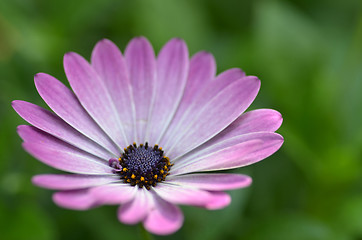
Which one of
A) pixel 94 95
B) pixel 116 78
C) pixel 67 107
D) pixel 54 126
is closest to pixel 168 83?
pixel 116 78

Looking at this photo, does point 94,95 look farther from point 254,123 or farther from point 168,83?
point 254,123

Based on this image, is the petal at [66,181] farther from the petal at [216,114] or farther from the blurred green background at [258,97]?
the blurred green background at [258,97]

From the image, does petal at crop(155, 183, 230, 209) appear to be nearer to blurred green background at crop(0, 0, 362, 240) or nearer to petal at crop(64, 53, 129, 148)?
petal at crop(64, 53, 129, 148)

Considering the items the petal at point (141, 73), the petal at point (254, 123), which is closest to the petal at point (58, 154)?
the petal at point (141, 73)

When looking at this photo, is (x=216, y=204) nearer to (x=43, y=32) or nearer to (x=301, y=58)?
(x=301, y=58)

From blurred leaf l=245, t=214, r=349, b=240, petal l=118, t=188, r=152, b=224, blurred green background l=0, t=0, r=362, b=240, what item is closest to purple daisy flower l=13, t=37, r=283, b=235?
petal l=118, t=188, r=152, b=224
